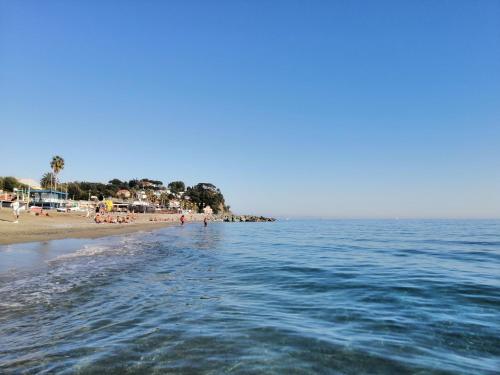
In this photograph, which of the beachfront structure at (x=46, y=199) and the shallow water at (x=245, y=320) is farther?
the beachfront structure at (x=46, y=199)

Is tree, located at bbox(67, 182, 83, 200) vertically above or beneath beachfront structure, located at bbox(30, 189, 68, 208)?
above

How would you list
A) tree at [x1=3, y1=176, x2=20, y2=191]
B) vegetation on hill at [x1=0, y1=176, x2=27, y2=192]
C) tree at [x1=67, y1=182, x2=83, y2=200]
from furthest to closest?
tree at [x1=67, y1=182, x2=83, y2=200], tree at [x1=3, y1=176, x2=20, y2=191], vegetation on hill at [x1=0, y1=176, x2=27, y2=192]

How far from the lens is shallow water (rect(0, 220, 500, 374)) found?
7.03m

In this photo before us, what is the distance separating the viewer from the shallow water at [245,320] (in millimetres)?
7027

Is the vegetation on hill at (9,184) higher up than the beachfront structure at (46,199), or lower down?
higher up

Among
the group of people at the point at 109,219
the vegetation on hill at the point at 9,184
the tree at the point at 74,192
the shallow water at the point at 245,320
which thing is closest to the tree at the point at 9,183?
the vegetation on hill at the point at 9,184

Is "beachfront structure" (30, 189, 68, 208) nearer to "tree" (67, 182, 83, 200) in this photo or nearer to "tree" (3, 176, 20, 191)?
"tree" (3, 176, 20, 191)

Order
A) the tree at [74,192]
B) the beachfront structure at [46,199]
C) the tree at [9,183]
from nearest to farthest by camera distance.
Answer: the beachfront structure at [46,199] → the tree at [9,183] → the tree at [74,192]

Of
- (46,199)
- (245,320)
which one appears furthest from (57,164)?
(245,320)

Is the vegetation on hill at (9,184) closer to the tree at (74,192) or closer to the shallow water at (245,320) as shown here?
the tree at (74,192)

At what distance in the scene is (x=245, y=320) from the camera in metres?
9.84

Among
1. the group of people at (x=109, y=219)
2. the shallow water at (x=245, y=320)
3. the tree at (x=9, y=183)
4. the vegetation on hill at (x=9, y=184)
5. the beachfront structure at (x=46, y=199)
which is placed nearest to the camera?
the shallow water at (x=245, y=320)

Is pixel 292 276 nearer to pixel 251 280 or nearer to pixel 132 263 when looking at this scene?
pixel 251 280

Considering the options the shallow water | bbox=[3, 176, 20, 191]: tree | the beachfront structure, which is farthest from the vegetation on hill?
the shallow water
